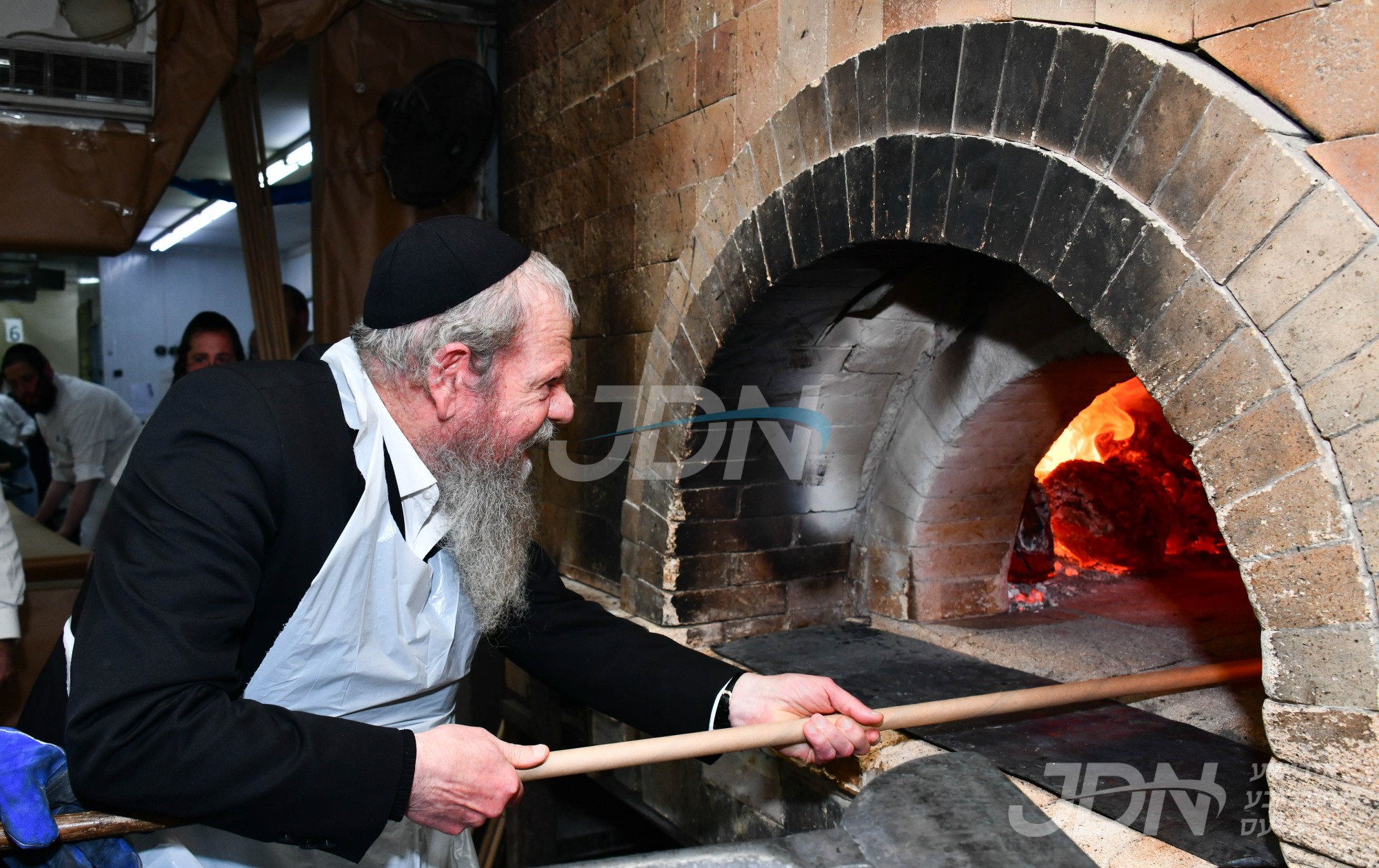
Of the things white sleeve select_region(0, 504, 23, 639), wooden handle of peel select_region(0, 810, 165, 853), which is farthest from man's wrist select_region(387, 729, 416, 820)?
white sleeve select_region(0, 504, 23, 639)

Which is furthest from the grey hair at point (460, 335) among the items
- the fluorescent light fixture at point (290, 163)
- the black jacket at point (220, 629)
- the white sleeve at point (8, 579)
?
the fluorescent light fixture at point (290, 163)

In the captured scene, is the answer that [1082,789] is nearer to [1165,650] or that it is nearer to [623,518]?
[1165,650]

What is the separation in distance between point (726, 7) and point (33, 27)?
3113 millimetres

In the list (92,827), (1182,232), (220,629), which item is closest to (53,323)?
(92,827)

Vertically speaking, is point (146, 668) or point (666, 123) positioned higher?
point (666, 123)

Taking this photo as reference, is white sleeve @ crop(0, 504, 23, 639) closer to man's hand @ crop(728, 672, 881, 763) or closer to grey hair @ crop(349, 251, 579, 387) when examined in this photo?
grey hair @ crop(349, 251, 579, 387)

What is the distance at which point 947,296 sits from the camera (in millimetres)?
3307

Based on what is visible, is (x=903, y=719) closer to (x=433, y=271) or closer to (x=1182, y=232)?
(x=1182, y=232)

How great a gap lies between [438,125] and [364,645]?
11.5ft

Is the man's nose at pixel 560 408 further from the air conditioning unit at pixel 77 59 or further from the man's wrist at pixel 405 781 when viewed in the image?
the air conditioning unit at pixel 77 59

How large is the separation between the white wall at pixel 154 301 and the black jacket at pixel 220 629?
11507mm

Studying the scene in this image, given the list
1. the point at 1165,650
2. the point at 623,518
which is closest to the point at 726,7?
the point at 623,518

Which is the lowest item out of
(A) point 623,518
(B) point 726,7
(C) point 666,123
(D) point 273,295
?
(A) point 623,518

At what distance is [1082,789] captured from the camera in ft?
6.98
